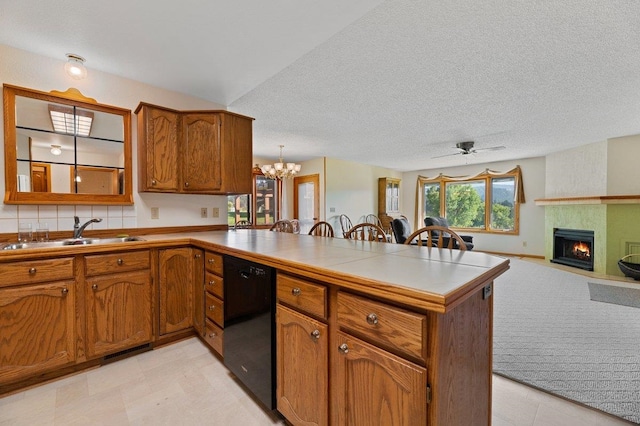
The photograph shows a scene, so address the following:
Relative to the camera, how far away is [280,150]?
5488 mm

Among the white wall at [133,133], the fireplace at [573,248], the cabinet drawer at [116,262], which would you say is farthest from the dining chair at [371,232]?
the fireplace at [573,248]

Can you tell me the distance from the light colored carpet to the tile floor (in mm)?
149

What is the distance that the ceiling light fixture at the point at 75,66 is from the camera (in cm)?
215

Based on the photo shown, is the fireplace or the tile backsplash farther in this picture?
the fireplace

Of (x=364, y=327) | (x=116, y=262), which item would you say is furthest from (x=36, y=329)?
(x=364, y=327)

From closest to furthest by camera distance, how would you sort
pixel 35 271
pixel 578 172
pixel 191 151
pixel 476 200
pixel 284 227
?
pixel 35 271
pixel 191 151
pixel 284 227
pixel 578 172
pixel 476 200

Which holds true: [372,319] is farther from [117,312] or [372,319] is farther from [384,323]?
[117,312]

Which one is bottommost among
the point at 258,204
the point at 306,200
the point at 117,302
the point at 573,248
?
the point at 573,248

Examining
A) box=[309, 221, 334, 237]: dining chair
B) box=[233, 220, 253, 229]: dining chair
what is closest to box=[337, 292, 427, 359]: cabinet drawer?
box=[309, 221, 334, 237]: dining chair

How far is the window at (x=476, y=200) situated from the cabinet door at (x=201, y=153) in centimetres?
659

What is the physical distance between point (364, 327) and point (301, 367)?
1.52ft

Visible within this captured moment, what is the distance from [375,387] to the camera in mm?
936

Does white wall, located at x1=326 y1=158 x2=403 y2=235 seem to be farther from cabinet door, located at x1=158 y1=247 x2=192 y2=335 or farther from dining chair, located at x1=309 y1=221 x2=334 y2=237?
cabinet door, located at x1=158 y1=247 x2=192 y2=335

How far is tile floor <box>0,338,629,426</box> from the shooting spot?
57.0 inches
